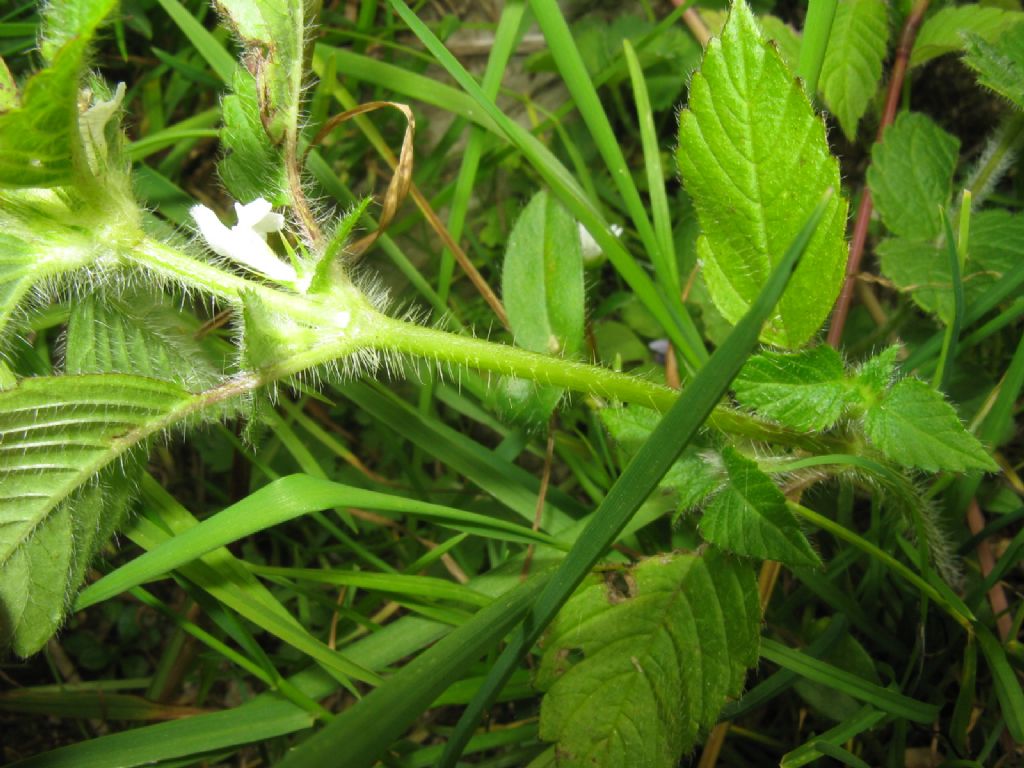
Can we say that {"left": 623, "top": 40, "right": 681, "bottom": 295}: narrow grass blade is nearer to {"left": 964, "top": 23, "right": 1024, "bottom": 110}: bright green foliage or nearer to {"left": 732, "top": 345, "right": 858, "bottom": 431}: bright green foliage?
{"left": 732, "top": 345, "right": 858, "bottom": 431}: bright green foliage

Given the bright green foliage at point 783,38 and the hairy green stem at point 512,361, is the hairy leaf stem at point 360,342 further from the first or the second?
the bright green foliage at point 783,38

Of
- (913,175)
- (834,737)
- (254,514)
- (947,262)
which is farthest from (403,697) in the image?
(913,175)

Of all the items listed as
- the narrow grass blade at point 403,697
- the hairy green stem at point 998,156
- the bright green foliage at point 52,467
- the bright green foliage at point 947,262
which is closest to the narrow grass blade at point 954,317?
the bright green foliage at point 947,262

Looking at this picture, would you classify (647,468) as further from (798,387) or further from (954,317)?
(954,317)

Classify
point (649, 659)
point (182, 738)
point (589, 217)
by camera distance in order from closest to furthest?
point (649, 659), point (182, 738), point (589, 217)

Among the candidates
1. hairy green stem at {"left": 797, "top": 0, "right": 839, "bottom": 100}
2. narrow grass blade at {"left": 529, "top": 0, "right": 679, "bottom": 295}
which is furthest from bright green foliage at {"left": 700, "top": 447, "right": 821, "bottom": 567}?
hairy green stem at {"left": 797, "top": 0, "right": 839, "bottom": 100}
